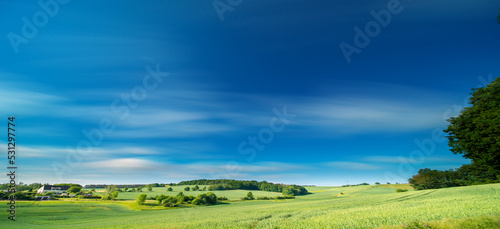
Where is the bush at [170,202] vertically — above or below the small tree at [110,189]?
below

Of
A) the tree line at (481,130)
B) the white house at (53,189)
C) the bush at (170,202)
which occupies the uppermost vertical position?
the tree line at (481,130)

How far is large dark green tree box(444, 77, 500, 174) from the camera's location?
3431 cm

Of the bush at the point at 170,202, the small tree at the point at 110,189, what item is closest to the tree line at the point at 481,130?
the bush at the point at 170,202

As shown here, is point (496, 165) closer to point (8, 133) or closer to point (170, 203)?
point (8, 133)

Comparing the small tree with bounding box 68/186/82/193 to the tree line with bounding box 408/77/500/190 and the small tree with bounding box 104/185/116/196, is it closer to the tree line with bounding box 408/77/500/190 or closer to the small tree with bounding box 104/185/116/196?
the small tree with bounding box 104/185/116/196

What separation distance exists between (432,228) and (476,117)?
4000 centimetres

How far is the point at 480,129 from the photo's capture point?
37.3 meters

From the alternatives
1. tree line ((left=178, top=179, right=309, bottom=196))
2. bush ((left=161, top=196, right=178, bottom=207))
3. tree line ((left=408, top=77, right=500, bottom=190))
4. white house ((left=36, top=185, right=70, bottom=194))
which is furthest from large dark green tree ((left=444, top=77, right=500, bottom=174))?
white house ((left=36, top=185, right=70, bottom=194))

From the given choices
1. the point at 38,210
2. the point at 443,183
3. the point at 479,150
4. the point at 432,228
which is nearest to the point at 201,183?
the point at 38,210

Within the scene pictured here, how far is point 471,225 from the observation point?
41.8 feet

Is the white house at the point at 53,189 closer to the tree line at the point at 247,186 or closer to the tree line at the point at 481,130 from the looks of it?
the tree line at the point at 247,186

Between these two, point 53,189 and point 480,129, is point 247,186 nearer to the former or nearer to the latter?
point 53,189

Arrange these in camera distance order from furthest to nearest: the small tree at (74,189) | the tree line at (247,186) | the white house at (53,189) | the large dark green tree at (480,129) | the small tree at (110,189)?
the tree line at (247,186) → the small tree at (110,189) → the white house at (53,189) → the small tree at (74,189) → the large dark green tree at (480,129)

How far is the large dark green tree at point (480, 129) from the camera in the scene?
113 feet
